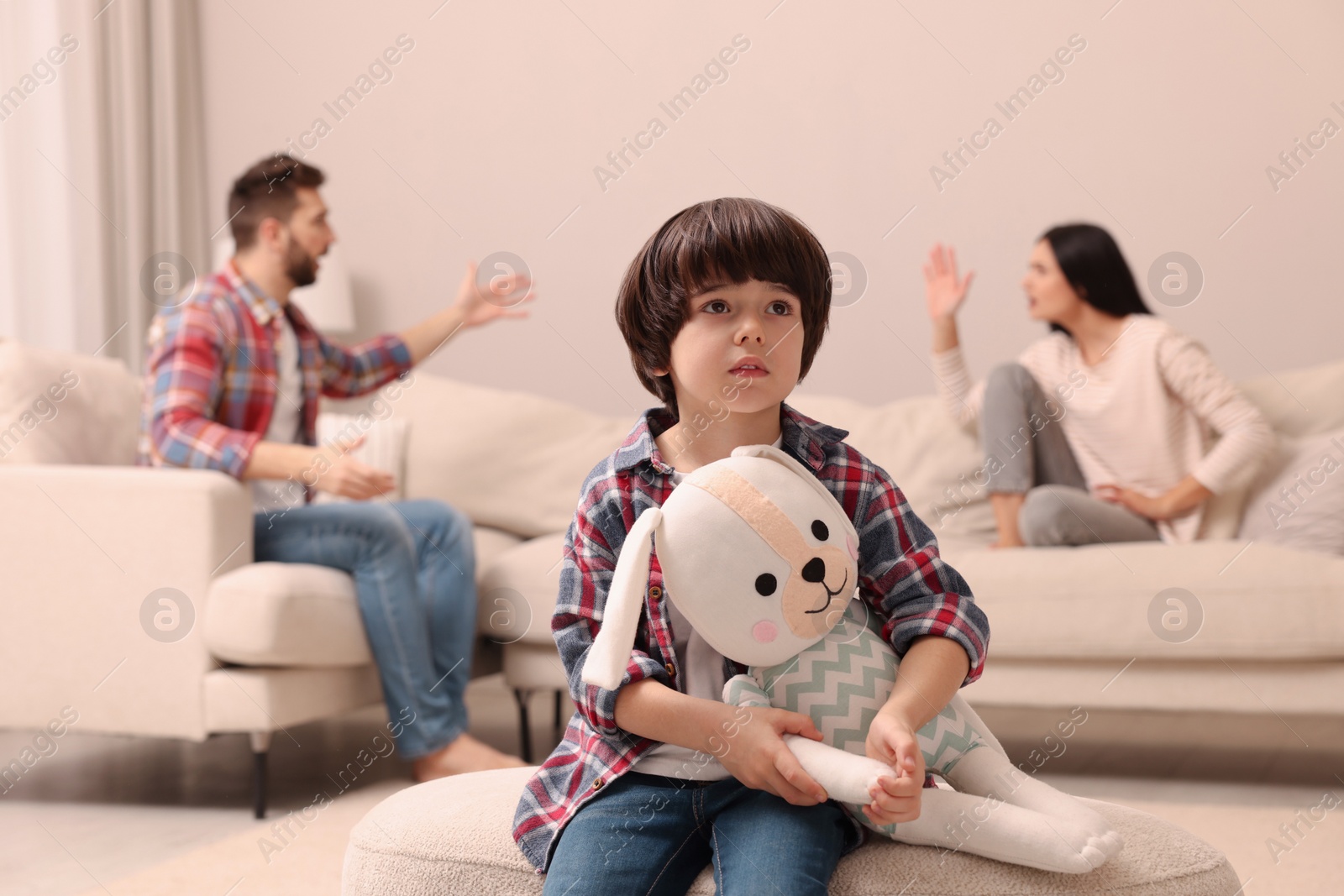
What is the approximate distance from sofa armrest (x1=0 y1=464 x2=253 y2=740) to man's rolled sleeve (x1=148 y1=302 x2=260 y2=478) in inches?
1.8

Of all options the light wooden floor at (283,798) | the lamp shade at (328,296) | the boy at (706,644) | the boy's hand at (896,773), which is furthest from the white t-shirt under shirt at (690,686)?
the lamp shade at (328,296)

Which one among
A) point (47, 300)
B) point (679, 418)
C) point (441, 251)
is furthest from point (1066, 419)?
point (47, 300)

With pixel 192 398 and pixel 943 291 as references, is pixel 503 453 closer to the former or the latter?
pixel 192 398

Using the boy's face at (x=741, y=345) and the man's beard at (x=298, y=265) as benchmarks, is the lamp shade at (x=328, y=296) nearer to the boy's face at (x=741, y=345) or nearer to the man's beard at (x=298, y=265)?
the man's beard at (x=298, y=265)

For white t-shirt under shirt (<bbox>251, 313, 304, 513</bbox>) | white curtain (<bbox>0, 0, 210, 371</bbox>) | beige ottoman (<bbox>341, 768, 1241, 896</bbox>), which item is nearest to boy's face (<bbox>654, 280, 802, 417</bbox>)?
beige ottoman (<bbox>341, 768, 1241, 896</bbox>)

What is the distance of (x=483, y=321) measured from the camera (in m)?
2.26

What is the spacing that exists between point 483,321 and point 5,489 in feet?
2.90

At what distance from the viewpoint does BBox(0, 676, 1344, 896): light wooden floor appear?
147 cm

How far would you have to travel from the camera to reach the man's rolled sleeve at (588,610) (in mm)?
801

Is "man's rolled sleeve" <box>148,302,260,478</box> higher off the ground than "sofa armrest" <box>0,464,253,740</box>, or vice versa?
"man's rolled sleeve" <box>148,302,260,478</box>

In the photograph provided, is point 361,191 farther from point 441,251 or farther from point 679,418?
point 679,418

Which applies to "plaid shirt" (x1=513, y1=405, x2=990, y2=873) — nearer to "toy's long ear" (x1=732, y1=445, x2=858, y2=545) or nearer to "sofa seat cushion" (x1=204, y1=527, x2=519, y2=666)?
"toy's long ear" (x1=732, y1=445, x2=858, y2=545)

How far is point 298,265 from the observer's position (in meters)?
2.04

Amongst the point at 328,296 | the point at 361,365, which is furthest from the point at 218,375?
the point at 328,296
